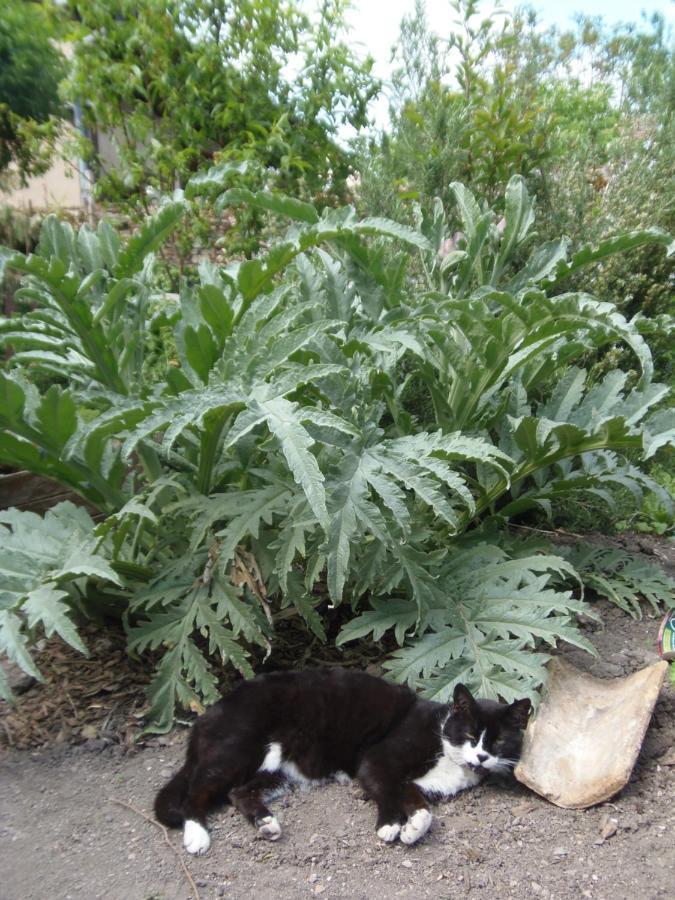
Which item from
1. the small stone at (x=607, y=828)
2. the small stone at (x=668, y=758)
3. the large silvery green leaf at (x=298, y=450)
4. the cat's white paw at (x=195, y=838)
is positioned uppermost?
the large silvery green leaf at (x=298, y=450)

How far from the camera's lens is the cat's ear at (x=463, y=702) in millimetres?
2250

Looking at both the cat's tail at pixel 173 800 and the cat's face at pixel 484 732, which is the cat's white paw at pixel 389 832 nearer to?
the cat's face at pixel 484 732

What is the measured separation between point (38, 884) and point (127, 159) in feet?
16.0

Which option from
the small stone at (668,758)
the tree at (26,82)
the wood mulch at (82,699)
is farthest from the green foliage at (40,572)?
the tree at (26,82)

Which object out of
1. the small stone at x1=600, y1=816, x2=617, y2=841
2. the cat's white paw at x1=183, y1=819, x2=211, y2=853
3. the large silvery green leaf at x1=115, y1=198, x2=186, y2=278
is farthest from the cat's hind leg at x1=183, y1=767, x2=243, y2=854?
the large silvery green leaf at x1=115, y1=198, x2=186, y2=278

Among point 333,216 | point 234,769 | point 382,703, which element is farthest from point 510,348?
point 234,769

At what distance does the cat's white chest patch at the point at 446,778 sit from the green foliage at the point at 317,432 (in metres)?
0.22

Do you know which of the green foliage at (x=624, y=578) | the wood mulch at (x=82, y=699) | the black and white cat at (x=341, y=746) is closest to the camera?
the black and white cat at (x=341, y=746)

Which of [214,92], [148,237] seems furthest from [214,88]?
[148,237]

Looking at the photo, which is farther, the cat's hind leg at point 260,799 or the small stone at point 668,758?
the small stone at point 668,758

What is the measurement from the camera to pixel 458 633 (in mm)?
2516

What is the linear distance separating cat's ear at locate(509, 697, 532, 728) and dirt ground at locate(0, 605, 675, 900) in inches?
7.9

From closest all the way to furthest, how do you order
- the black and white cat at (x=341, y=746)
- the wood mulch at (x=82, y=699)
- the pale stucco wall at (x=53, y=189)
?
1. the black and white cat at (x=341, y=746)
2. the wood mulch at (x=82, y=699)
3. the pale stucco wall at (x=53, y=189)

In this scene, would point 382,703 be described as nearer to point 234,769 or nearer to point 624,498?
point 234,769
